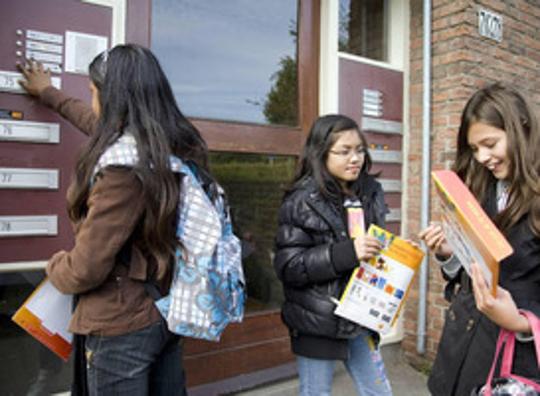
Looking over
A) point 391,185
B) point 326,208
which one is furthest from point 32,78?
point 391,185

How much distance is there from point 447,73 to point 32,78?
2.86 meters

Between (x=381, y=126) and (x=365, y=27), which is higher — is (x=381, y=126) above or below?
below

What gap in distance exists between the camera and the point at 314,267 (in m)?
1.96

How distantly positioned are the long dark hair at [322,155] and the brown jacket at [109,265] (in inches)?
36.2

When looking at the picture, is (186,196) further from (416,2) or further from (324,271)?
(416,2)

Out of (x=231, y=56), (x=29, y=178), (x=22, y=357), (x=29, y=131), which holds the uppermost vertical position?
(x=231, y=56)

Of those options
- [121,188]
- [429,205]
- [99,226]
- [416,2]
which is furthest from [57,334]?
[416,2]

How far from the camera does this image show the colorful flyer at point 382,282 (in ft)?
6.40

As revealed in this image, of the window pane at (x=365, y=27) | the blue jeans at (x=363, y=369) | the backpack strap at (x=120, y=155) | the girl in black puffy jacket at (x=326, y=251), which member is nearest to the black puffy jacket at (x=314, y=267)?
the girl in black puffy jacket at (x=326, y=251)

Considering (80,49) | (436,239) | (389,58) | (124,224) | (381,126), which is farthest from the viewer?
(389,58)

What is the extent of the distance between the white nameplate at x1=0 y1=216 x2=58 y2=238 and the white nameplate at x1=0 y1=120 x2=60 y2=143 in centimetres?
39

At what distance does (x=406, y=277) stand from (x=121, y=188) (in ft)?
4.17

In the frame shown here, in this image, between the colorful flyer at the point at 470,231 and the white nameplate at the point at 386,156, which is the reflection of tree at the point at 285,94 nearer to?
the white nameplate at the point at 386,156

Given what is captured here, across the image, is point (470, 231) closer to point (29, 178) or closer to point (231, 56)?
point (29, 178)
